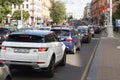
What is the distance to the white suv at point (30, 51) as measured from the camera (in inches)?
460

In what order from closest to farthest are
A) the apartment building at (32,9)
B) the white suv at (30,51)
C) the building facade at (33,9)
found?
the white suv at (30,51) → the building facade at (33,9) → the apartment building at (32,9)

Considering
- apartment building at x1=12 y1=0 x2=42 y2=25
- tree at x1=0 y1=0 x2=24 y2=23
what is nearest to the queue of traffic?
tree at x1=0 y1=0 x2=24 y2=23

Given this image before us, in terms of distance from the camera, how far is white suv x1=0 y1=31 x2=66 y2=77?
11.7m

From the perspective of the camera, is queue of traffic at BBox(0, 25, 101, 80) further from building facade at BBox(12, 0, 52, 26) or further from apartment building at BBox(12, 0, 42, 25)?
apartment building at BBox(12, 0, 42, 25)

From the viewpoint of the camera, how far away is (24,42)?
11945mm

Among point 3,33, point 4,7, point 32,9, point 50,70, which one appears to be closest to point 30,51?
point 50,70

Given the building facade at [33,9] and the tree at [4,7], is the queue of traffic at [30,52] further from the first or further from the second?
the building facade at [33,9]

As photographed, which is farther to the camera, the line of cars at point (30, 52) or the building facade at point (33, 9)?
the building facade at point (33, 9)

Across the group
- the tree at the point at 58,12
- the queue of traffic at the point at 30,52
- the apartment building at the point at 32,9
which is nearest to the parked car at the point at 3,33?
the queue of traffic at the point at 30,52

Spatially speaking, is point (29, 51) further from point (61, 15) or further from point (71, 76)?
point (61, 15)

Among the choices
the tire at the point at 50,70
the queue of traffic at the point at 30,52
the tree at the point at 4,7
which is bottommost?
the tire at the point at 50,70

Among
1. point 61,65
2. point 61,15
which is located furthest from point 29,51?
point 61,15

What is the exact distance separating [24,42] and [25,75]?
52.3 inches

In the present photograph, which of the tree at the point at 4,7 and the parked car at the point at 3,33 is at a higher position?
the tree at the point at 4,7
